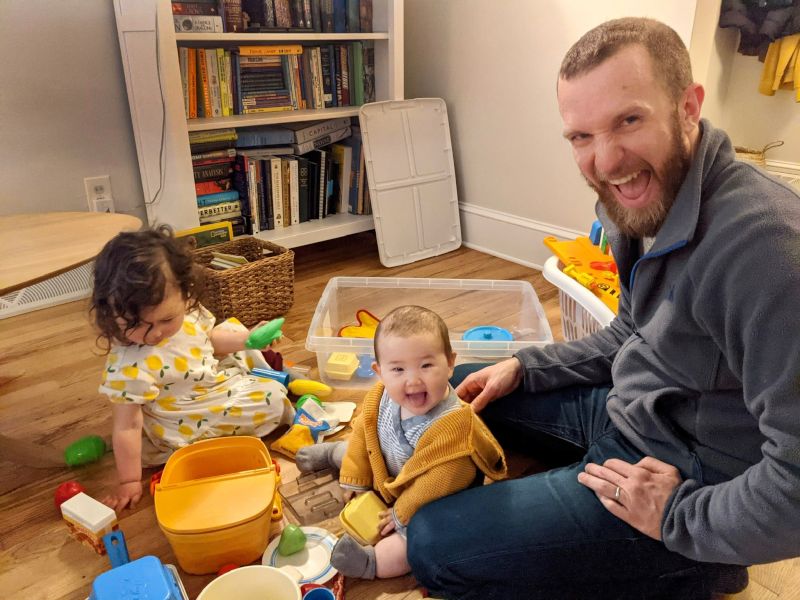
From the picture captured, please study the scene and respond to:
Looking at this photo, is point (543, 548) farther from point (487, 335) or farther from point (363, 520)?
point (487, 335)

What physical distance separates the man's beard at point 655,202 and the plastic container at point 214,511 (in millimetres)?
763

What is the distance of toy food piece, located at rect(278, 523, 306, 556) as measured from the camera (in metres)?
1.16

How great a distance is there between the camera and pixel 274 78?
2408mm

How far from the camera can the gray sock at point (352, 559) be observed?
1.07 m

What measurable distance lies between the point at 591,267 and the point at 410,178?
1.09m

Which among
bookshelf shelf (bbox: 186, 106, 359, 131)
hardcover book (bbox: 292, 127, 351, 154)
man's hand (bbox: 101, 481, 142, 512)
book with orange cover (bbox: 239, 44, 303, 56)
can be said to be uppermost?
book with orange cover (bbox: 239, 44, 303, 56)

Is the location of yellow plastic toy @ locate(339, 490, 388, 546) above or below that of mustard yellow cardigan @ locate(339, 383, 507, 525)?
below

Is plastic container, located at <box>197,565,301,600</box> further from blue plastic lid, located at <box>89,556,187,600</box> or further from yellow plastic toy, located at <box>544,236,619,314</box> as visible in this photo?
yellow plastic toy, located at <box>544,236,619,314</box>

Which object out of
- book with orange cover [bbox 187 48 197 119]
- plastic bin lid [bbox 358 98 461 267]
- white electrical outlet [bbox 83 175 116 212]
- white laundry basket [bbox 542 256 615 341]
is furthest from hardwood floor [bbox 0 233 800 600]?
book with orange cover [bbox 187 48 197 119]

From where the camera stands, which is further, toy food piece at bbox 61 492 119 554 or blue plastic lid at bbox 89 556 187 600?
toy food piece at bbox 61 492 119 554

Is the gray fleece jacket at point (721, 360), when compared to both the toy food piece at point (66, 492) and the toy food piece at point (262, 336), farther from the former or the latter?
the toy food piece at point (66, 492)

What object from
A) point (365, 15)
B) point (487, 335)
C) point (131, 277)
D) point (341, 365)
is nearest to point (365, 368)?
point (341, 365)

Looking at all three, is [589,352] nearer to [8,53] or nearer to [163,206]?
[163,206]

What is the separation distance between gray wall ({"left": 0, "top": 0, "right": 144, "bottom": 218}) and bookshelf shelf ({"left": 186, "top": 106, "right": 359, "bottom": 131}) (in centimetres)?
26
